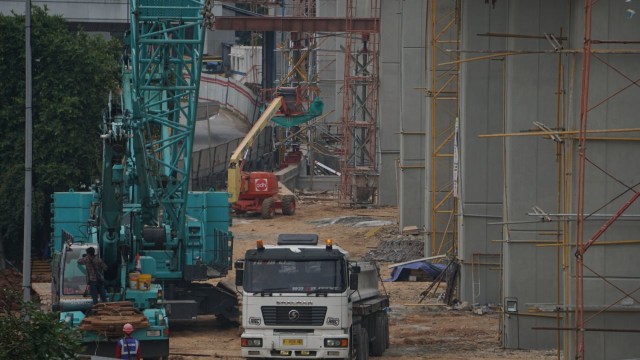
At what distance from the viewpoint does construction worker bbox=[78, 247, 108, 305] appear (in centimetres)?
2938

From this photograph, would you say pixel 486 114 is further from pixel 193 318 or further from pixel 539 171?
pixel 193 318

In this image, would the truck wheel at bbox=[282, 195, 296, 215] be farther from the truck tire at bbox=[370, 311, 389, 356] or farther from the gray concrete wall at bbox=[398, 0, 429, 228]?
the truck tire at bbox=[370, 311, 389, 356]

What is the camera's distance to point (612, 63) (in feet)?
86.6

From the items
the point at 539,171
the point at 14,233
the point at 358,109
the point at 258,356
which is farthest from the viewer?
the point at 358,109

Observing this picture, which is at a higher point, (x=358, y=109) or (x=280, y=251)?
(x=358, y=109)

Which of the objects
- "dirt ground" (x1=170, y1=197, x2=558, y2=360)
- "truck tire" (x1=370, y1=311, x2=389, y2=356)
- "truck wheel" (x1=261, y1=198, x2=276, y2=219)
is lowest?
"dirt ground" (x1=170, y1=197, x2=558, y2=360)

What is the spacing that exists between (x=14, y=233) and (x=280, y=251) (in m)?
25.1

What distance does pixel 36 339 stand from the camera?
17.1 metres

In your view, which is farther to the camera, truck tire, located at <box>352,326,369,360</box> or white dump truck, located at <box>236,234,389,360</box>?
truck tire, located at <box>352,326,369,360</box>

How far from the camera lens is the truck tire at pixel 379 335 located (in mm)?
30156

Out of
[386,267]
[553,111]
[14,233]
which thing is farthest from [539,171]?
[14,233]

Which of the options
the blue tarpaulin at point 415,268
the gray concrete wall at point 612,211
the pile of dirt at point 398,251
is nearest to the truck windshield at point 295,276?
the gray concrete wall at point 612,211

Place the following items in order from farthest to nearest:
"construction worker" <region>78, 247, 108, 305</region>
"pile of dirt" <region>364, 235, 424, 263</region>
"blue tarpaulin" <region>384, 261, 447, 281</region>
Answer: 1. "pile of dirt" <region>364, 235, 424, 263</region>
2. "blue tarpaulin" <region>384, 261, 447, 281</region>
3. "construction worker" <region>78, 247, 108, 305</region>

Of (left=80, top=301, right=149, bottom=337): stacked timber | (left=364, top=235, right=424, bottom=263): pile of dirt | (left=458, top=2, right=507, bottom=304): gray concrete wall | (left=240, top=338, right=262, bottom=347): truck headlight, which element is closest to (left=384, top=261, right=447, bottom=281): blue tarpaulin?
(left=364, top=235, right=424, bottom=263): pile of dirt
